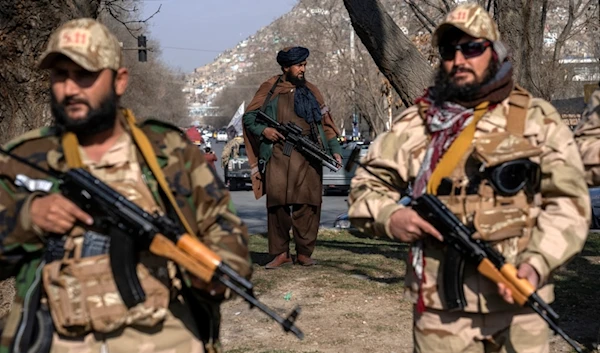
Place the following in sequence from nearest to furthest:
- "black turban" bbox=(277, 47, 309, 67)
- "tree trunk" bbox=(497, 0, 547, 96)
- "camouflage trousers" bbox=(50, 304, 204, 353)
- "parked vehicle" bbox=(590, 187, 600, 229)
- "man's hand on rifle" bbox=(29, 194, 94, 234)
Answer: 1. "man's hand on rifle" bbox=(29, 194, 94, 234)
2. "camouflage trousers" bbox=(50, 304, 204, 353)
3. "tree trunk" bbox=(497, 0, 547, 96)
4. "black turban" bbox=(277, 47, 309, 67)
5. "parked vehicle" bbox=(590, 187, 600, 229)

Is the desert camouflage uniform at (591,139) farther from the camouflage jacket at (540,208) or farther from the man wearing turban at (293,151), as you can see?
the man wearing turban at (293,151)

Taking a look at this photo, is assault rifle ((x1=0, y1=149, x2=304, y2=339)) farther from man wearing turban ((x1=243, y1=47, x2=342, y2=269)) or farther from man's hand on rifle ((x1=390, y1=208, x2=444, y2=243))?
man wearing turban ((x1=243, y1=47, x2=342, y2=269))

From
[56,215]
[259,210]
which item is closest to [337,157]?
[56,215]

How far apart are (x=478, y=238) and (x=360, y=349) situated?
309cm

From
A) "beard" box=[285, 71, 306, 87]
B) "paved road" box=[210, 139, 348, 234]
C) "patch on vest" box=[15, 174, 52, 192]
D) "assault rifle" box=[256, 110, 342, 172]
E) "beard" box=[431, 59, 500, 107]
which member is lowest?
"paved road" box=[210, 139, 348, 234]

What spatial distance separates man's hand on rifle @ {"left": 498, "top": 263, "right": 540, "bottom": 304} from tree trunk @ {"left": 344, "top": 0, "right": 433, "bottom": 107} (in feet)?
18.9

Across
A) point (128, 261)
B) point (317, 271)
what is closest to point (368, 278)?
point (317, 271)

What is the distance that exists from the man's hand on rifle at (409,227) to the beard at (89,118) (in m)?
1.14

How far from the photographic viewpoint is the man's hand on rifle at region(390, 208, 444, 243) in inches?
144

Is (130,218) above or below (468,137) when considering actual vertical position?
below

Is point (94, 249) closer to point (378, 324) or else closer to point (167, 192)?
point (167, 192)

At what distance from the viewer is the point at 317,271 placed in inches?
366

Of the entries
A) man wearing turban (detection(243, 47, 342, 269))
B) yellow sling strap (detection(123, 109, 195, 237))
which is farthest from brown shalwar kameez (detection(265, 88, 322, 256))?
yellow sling strap (detection(123, 109, 195, 237))

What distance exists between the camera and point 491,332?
3.69 m
